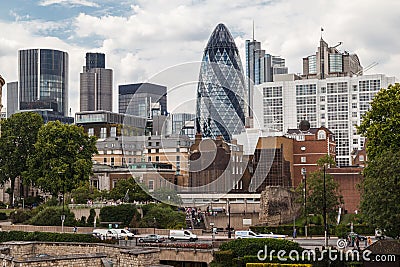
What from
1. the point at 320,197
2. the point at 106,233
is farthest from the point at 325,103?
the point at 106,233

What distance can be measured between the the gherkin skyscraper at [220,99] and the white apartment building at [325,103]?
9.66m

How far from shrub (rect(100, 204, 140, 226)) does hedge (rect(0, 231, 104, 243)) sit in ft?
39.2

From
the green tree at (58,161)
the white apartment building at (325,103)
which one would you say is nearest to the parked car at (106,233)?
the green tree at (58,161)

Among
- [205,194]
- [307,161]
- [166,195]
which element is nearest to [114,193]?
[166,195]

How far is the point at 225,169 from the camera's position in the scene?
98.3m

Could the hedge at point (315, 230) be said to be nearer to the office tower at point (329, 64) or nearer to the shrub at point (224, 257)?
the shrub at point (224, 257)

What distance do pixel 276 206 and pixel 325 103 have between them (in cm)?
11278

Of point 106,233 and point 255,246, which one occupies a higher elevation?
point 255,246

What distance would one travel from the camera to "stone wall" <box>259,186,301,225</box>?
72125 millimetres

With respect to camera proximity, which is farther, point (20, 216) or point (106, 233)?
point (20, 216)

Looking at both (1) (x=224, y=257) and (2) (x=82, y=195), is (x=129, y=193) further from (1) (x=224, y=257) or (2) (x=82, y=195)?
(1) (x=224, y=257)

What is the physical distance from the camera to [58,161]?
8594cm

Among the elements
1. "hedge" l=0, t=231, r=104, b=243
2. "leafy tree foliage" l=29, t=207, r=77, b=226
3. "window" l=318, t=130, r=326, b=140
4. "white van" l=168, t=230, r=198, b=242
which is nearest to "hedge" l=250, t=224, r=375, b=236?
"white van" l=168, t=230, r=198, b=242

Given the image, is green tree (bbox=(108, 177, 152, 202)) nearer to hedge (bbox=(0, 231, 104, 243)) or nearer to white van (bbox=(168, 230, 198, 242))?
hedge (bbox=(0, 231, 104, 243))
